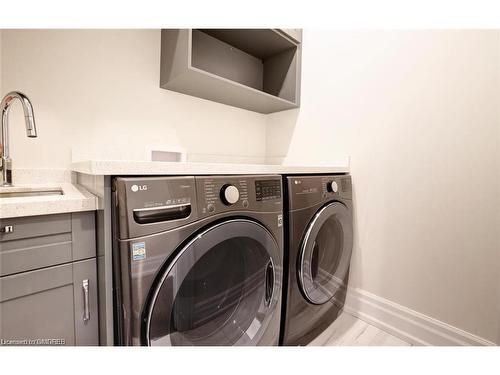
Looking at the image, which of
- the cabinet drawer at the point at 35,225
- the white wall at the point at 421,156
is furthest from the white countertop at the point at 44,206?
the white wall at the point at 421,156

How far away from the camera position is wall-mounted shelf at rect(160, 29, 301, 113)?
1321 millimetres

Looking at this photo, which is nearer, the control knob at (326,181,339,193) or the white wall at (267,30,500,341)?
the white wall at (267,30,500,341)

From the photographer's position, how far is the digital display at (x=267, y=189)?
88 centimetres

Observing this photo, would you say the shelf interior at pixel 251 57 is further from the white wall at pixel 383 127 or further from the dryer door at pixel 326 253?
the dryer door at pixel 326 253

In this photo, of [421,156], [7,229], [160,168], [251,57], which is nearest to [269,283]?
[160,168]

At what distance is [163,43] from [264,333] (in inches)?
60.9

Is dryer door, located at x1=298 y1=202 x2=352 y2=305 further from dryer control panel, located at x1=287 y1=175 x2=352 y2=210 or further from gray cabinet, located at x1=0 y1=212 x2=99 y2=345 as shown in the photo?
gray cabinet, located at x1=0 y1=212 x2=99 y2=345

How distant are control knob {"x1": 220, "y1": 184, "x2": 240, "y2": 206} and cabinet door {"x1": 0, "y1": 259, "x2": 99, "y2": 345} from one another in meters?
0.43

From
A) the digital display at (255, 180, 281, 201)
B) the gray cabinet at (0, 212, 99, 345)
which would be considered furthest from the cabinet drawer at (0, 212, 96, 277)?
the digital display at (255, 180, 281, 201)

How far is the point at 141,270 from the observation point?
63cm

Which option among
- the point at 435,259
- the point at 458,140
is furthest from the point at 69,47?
the point at 435,259

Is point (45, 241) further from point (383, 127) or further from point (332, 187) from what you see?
point (383, 127)

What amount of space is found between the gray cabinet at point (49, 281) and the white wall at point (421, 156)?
1317mm
